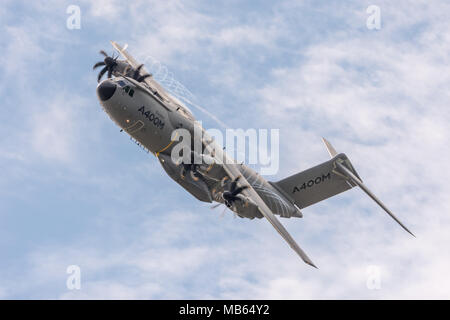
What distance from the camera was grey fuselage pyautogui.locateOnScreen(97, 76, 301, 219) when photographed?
114 ft

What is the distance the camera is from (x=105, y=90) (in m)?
34.1

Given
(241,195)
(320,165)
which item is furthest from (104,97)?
(320,165)

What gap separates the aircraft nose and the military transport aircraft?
56 mm

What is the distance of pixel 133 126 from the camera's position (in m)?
35.4

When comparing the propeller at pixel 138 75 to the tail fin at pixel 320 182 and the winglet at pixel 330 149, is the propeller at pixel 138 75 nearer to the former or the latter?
the tail fin at pixel 320 182

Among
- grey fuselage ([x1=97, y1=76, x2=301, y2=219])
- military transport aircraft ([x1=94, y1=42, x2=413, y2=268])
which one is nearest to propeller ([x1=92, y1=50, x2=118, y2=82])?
military transport aircraft ([x1=94, y1=42, x2=413, y2=268])

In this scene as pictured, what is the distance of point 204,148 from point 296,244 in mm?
8628

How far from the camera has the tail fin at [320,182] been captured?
42.8 m

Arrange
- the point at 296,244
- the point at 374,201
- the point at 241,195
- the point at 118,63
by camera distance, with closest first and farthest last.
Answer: the point at 296,244
the point at 241,195
the point at 374,201
the point at 118,63

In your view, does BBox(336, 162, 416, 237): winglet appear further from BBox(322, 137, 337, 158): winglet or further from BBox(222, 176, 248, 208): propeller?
BBox(222, 176, 248, 208): propeller

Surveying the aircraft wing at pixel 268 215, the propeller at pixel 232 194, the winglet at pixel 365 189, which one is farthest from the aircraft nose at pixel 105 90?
the winglet at pixel 365 189

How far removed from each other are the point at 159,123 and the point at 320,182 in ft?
43.7

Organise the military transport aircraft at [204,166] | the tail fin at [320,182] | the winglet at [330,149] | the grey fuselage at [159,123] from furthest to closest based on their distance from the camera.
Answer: the winglet at [330,149]
the tail fin at [320,182]
the military transport aircraft at [204,166]
the grey fuselage at [159,123]

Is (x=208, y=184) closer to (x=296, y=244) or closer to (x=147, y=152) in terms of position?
(x=147, y=152)
